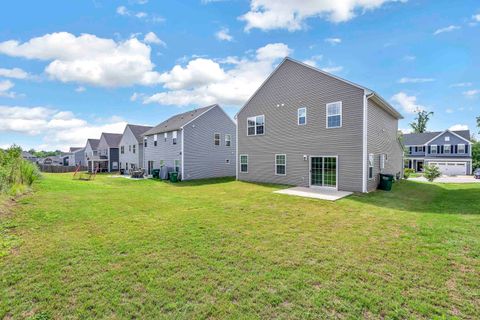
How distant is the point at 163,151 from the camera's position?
78.0 ft

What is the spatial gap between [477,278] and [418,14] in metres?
13.0

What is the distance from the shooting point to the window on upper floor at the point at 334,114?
42.3 feet

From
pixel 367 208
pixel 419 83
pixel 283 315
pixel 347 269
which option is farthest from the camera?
pixel 419 83

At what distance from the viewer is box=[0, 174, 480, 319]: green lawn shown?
2.96m

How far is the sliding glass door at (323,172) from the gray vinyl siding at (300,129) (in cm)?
28

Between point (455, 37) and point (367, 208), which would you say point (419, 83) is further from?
point (367, 208)

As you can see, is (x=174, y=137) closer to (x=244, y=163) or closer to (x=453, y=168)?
(x=244, y=163)

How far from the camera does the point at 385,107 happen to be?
14.8 meters

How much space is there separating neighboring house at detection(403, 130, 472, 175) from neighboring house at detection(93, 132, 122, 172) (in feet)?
158

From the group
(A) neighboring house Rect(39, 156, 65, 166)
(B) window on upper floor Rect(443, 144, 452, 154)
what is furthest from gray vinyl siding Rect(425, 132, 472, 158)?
(A) neighboring house Rect(39, 156, 65, 166)

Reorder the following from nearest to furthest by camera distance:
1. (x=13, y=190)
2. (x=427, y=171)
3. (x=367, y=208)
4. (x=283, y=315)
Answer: (x=283, y=315), (x=367, y=208), (x=13, y=190), (x=427, y=171)

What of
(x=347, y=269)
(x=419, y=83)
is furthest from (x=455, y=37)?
(x=347, y=269)

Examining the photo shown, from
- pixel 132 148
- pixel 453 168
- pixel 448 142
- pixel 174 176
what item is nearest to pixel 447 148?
pixel 448 142

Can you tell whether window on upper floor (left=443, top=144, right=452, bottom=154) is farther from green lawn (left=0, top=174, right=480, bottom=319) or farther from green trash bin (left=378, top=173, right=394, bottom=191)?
green lawn (left=0, top=174, right=480, bottom=319)
